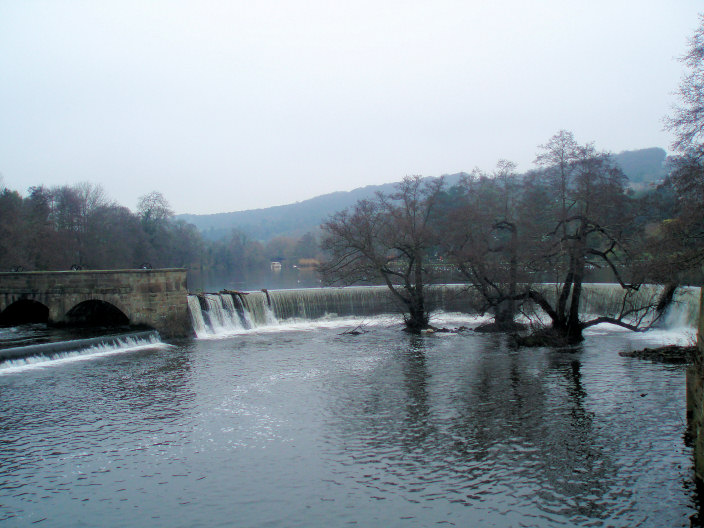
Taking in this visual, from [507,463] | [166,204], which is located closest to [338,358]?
[507,463]

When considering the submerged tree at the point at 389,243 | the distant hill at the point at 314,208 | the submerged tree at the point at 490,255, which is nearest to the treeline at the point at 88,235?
the submerged tree at the point at 389,243

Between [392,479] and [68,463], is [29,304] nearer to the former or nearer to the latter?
[68,463]

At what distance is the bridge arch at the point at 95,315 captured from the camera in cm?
2429

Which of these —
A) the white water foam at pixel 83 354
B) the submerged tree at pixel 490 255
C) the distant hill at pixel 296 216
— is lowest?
the white water foam at pixel 83 354

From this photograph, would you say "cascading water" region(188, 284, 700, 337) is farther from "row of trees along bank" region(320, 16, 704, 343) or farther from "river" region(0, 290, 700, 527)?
"river" region(0, 290, 700, 527)

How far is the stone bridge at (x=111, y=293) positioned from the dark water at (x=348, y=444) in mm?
6109

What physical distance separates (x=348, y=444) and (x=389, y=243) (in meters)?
17.0

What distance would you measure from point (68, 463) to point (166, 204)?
68.0 meters

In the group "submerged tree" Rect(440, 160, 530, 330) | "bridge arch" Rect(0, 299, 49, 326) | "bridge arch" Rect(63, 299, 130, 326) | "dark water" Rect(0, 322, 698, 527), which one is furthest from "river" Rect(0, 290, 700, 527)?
"bridge arch" Rect(0, 299, 49, 326)

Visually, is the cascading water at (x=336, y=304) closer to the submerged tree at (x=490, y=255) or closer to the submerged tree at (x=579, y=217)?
the submerged tree at (x=490, y=255)

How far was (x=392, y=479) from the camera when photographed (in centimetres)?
892

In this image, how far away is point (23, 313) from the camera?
26.6 metres

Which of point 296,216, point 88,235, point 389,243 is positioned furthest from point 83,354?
point 296,216

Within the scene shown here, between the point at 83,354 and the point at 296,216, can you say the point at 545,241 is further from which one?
the point at 296,216
